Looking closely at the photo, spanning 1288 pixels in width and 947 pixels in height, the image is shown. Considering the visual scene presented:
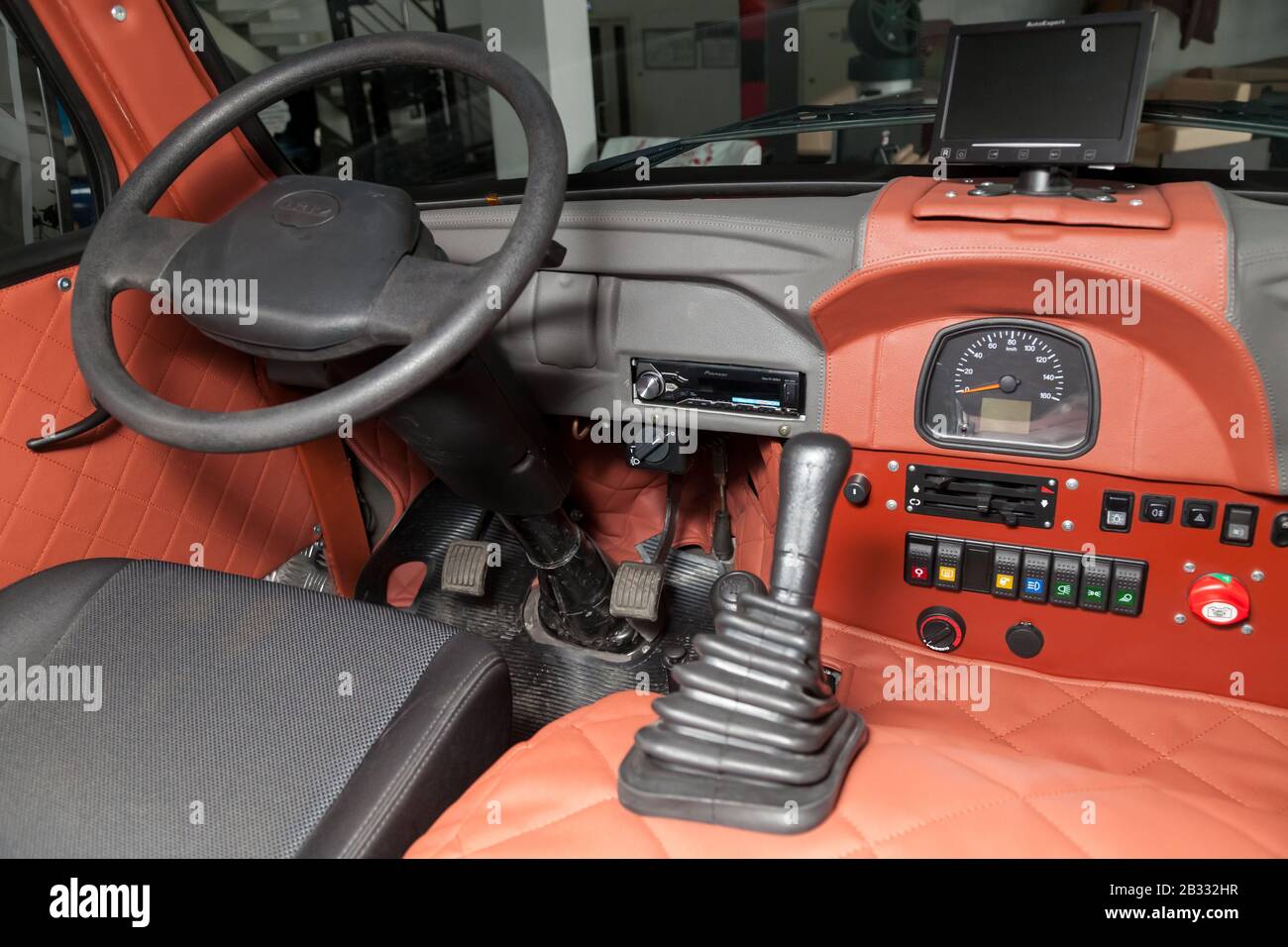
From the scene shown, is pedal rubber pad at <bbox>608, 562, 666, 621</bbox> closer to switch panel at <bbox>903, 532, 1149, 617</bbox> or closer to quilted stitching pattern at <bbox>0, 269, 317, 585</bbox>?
switch panel at <bbox>903, 532, 1149, 617</bbox>

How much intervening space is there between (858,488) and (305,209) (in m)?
0.94

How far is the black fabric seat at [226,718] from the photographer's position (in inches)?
42.3

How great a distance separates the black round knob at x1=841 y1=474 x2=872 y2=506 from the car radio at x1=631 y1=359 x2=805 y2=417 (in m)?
0.14

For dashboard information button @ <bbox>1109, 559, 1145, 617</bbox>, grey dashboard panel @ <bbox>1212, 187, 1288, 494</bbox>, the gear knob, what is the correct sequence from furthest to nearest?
dashboard information button @ <bbox>1109, 559, 1145, 617</bbox> → grey dashboard panel @ <bbox>1212, 187, 1288, 494</bbox> → the gear knob

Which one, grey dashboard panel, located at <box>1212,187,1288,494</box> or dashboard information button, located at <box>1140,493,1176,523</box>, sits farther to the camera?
dashboard information button, located at <box>1140,493,1176,523</box>

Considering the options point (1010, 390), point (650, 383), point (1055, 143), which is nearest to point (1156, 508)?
point (1010, 390)

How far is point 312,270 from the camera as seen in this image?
48.1 inches

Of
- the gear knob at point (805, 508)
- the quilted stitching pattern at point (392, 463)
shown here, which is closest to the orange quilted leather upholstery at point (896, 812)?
the gear knob at point (805, 508)

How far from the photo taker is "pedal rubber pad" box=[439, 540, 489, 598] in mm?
2102

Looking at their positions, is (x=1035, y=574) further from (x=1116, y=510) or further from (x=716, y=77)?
(x=716, y=77)

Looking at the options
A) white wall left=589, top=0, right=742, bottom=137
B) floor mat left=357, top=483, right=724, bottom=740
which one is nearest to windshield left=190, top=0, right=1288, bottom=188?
white wall left=589, top=0, right=742, bottom=137

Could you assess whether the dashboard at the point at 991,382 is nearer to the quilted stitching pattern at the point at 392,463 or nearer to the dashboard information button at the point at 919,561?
the dashboard information button at the point at 919,561

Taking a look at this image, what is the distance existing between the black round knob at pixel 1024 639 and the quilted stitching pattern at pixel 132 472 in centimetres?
143

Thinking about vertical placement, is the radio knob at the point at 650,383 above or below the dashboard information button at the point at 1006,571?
above
